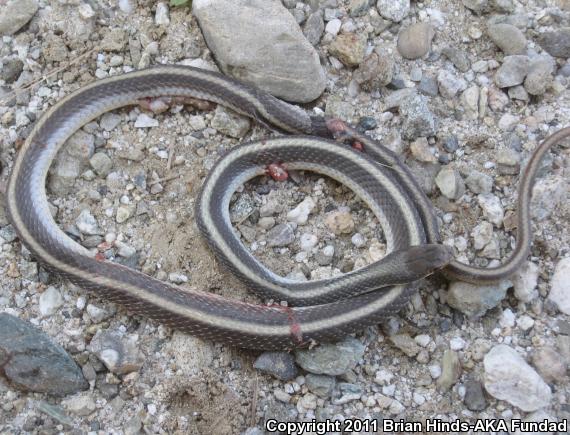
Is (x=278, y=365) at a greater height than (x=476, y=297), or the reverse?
(x=476, y=297)

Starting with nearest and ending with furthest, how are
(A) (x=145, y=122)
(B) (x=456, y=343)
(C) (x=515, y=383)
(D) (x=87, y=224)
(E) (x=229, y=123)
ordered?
1. (C) (x=515, y=383)
2. (B) (x=456, y=343)
3. (D) (x=87, y=224)
4. (E) (x=229, y=123)
5. (A) (x=145, y=122)

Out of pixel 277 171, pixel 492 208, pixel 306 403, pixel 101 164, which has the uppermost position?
pixel 101 164

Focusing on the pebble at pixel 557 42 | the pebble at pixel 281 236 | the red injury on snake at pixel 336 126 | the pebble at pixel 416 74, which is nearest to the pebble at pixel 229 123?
the red injury on snake at pixel 336 126

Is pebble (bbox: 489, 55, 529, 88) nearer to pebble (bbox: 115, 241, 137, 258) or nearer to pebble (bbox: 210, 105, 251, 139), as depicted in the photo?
pebble (bbox: 210, 105, 251, 139)

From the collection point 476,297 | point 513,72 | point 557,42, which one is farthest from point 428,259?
point 557,42

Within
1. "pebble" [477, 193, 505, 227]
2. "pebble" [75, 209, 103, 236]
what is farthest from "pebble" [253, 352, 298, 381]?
"pebble" [477, 193, 505, 227]

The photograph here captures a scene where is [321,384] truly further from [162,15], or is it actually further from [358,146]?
[162,15]
